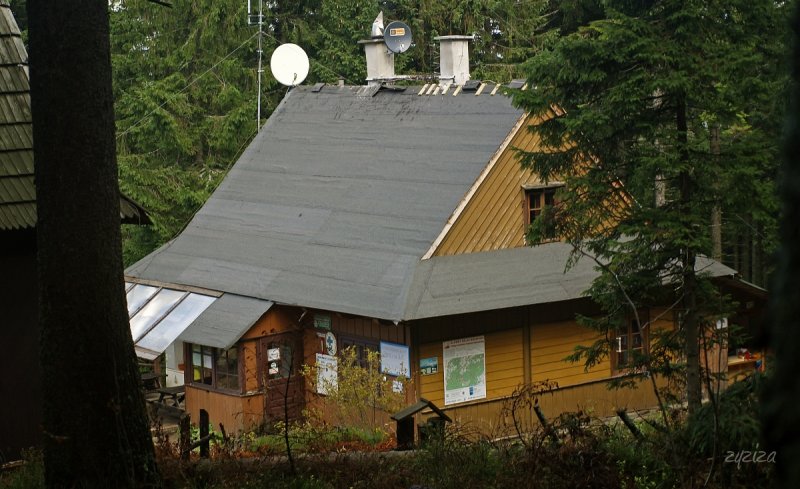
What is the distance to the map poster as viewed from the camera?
2015cm

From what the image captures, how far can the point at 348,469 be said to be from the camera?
8344 millimetres

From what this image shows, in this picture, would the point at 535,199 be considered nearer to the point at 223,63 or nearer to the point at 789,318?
the point at 223,63

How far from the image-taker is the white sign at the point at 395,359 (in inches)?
777

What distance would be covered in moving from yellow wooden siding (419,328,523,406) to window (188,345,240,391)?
414 centimetres

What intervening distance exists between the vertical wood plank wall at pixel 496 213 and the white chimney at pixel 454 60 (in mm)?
4206

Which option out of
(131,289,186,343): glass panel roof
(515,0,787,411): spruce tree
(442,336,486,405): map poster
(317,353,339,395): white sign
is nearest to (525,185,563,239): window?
(442,336,486,405): map poster

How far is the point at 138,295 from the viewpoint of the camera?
23.6 m

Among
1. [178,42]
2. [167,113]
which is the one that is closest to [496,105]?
[167,113]

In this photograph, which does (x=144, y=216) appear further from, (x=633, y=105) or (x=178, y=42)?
(x=178, y=42)

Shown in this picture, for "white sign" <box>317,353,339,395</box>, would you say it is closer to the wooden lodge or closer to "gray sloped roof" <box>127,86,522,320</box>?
the wooden lodge

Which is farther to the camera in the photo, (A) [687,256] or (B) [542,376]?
(B) [542,376]

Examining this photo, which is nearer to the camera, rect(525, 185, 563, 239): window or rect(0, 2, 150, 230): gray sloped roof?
rect(0, 2, 150, 230): gray sloped roof

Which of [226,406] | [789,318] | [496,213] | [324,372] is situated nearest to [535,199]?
[496,213]

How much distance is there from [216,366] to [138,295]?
10.6ft
